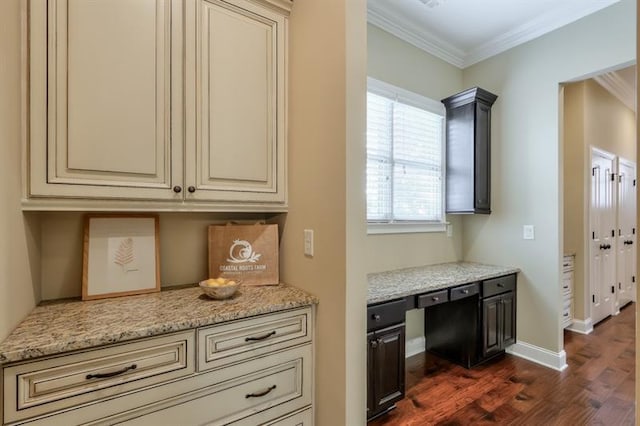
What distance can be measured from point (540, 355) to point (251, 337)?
280cm

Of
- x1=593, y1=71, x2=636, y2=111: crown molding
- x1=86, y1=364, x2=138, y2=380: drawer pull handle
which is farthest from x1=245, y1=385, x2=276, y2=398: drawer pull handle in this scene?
x1=593, y1=71, x2=636, y2=111: crown molding

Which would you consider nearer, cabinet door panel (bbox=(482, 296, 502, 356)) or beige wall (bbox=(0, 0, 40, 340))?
beige wall (bbox=(0, 0, 40, 340))

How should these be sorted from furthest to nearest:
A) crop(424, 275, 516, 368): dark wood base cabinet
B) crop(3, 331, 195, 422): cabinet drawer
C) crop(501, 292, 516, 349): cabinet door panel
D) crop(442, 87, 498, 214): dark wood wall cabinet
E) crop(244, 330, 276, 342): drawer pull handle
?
crop(442, 87, 498, 214): dark wood wall cabinet
crop(501, 292, 516, 349): cabinet door panel
crop(424, 275, 516, 368): dark wood base cabinet
crop(244, 330, 276, 342): drawer pull handle
crop(3, 331, 195, 422): cabinet drawer

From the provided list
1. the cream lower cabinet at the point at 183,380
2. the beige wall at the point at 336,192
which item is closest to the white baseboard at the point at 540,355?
the beige wall at the point at 336,192

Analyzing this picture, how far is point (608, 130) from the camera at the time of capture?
4.09 m

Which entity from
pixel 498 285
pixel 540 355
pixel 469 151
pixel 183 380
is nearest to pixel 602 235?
pixel 540 355

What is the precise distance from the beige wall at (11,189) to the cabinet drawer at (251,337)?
0.63 m

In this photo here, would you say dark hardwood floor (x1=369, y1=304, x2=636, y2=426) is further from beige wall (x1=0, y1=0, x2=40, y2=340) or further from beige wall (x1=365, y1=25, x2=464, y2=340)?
beige wall (x1=0, y1=0, x2=40, y2=340)

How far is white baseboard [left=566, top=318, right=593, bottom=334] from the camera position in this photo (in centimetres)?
351

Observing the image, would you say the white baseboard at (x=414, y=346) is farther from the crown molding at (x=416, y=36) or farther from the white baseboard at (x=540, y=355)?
the crown molding at (x=416, y=36)

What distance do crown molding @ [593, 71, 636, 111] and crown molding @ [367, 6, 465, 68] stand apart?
1.95 meters

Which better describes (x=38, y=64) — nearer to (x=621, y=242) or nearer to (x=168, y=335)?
(x=168, y=335)

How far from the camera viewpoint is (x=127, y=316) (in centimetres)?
119

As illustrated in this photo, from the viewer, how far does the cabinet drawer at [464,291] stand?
7.86 feet
